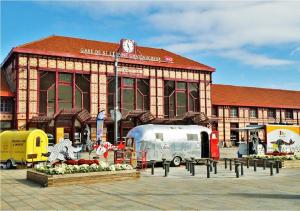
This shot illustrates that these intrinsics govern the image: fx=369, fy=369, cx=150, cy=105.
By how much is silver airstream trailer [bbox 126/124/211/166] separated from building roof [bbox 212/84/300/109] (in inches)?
1032

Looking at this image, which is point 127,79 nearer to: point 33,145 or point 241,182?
point 33,145

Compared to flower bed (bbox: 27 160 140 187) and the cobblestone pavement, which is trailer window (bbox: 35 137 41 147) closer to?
flower bed (bbox: 27 160 140 187)

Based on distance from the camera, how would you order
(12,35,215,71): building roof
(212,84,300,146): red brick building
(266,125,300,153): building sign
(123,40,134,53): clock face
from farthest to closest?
(212,84,300,146): red brick building, (123,40,134,53): clock face, (12,35,215,71): building roof, (266,125,300,153): building sign

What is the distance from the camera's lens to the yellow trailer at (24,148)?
21.8 m

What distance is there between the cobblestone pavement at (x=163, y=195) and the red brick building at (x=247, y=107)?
106ft

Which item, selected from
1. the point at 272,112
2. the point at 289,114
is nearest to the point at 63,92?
the point at 272,112

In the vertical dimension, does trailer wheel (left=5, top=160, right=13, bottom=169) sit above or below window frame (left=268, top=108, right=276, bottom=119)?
below

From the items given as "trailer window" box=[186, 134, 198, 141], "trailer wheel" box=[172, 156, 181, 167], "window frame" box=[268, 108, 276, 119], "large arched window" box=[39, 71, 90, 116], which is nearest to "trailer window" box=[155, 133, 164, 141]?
"trailer wheel" box=[172, 156, 181, 167]

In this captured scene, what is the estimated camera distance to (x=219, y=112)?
5000cm

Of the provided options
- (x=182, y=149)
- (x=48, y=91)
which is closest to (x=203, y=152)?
(x=182, y=149)

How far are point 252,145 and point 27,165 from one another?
16.0 metres

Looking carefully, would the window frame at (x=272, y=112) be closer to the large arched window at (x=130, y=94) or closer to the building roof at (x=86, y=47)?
the building roof at (x=86, y=47)

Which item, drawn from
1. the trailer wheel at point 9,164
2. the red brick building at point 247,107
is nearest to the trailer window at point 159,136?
the trailer wheel at point 9,164

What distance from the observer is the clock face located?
42.8 meters
